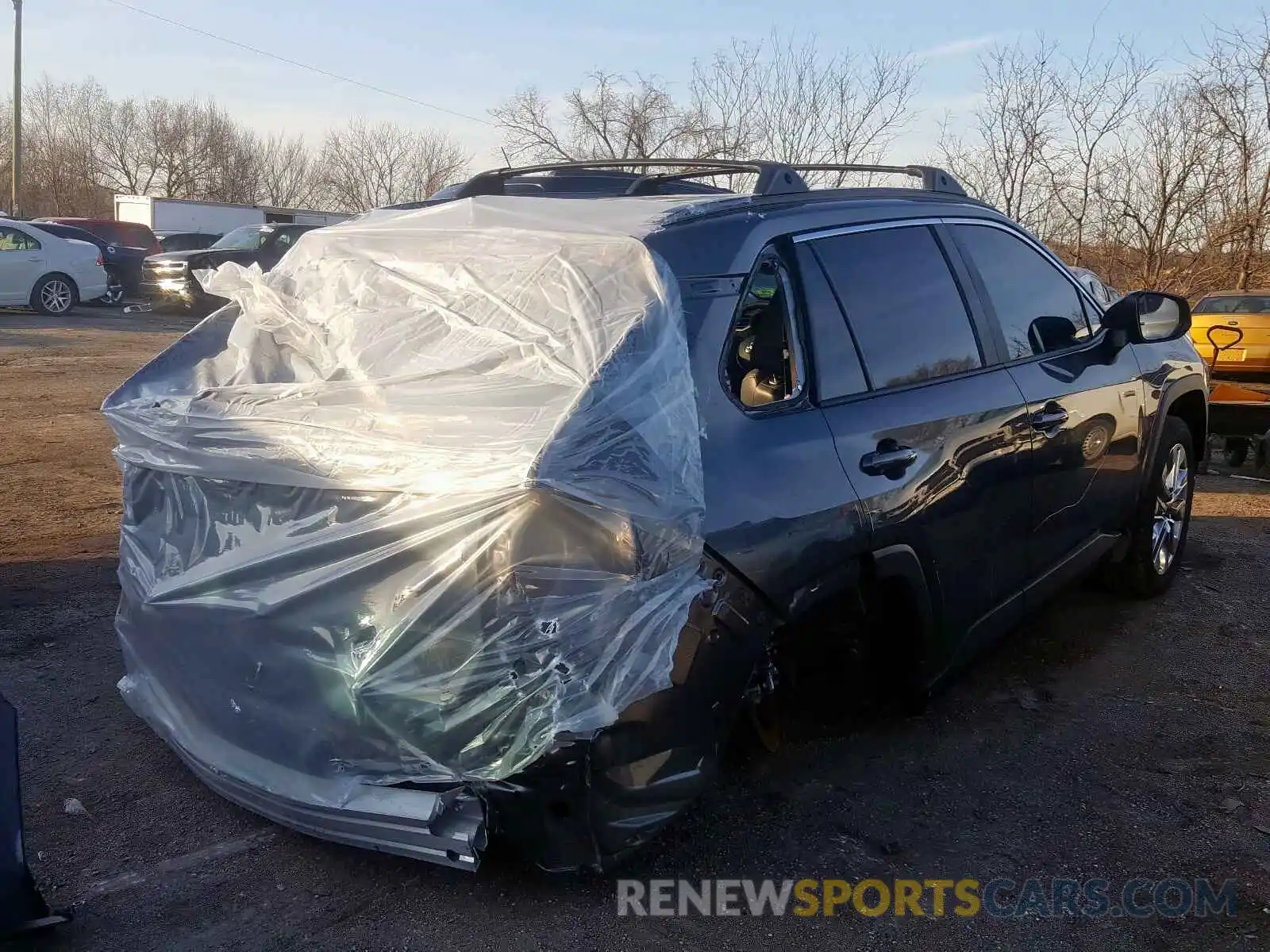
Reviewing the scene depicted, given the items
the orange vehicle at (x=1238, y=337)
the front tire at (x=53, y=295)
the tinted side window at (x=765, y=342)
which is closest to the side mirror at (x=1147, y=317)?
the tinted side window at (x=765, y=342)

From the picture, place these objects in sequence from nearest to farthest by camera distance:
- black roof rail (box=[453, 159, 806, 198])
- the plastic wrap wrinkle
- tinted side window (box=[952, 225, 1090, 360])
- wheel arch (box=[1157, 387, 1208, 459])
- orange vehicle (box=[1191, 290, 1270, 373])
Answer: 1. the plastic wrap wrinkle
2. black roof rail (box=[453, 159, 806, 198])
3. tinted side window (box=[952, 225, 1090, 360])
4. wheel arch (box=[1157, 387, 1208, 459])
5. orange vehicle (box=[1191, 290, 1270, 373])

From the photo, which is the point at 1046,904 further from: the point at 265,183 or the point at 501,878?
the point at 265,183

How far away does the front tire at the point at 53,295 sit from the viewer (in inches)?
698

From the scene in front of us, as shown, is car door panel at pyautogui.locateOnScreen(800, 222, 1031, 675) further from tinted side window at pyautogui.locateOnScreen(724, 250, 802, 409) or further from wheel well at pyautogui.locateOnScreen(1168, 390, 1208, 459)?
wheel well at pyautogui.locateOnScreen(1168, 390, 1208, 459)

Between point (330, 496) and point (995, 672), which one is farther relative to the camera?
point (995, 672)

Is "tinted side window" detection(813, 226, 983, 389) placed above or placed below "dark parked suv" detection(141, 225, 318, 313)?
below

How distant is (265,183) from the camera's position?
52.7 m

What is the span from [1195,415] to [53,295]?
17.6 metres

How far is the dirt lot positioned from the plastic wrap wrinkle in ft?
0.88

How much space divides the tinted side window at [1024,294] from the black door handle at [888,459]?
3.12ft

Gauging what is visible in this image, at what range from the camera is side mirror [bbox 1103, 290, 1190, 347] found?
14.1 ft

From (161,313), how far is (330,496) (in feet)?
64.6

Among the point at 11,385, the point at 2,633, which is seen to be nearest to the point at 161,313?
the point at 11,385

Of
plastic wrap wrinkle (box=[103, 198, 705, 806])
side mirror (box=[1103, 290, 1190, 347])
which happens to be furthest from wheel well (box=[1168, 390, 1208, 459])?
plastic wrap wrinkle (box=[103, 198, 705, 806])
